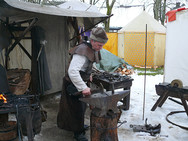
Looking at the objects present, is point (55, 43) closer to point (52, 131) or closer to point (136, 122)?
point (52, 131)

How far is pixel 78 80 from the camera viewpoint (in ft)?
8.48

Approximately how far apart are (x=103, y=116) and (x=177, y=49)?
15.2 feet

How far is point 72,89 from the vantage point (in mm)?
3010

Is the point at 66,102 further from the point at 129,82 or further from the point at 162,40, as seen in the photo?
the point at 162,40

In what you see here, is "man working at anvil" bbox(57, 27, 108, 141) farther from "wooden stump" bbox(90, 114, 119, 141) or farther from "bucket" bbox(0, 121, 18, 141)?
"bucket" bbox(0, 121, 18, 141)

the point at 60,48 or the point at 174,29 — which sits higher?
the point at 174,29

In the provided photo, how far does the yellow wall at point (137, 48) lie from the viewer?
11.3 metres

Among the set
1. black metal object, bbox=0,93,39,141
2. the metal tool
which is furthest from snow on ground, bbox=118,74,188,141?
black metal object, bbox=0,93,39,141

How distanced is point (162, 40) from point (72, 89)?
9.95m

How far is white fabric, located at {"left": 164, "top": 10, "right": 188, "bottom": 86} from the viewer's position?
5921 mm

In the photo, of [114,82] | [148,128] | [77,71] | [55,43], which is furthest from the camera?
[55,43]

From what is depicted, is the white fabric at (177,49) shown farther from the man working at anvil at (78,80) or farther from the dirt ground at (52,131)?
the man working at anvil at (78,80)

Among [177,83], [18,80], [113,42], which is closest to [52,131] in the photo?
[18,80]

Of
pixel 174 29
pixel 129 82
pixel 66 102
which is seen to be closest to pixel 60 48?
pixel 129 82
